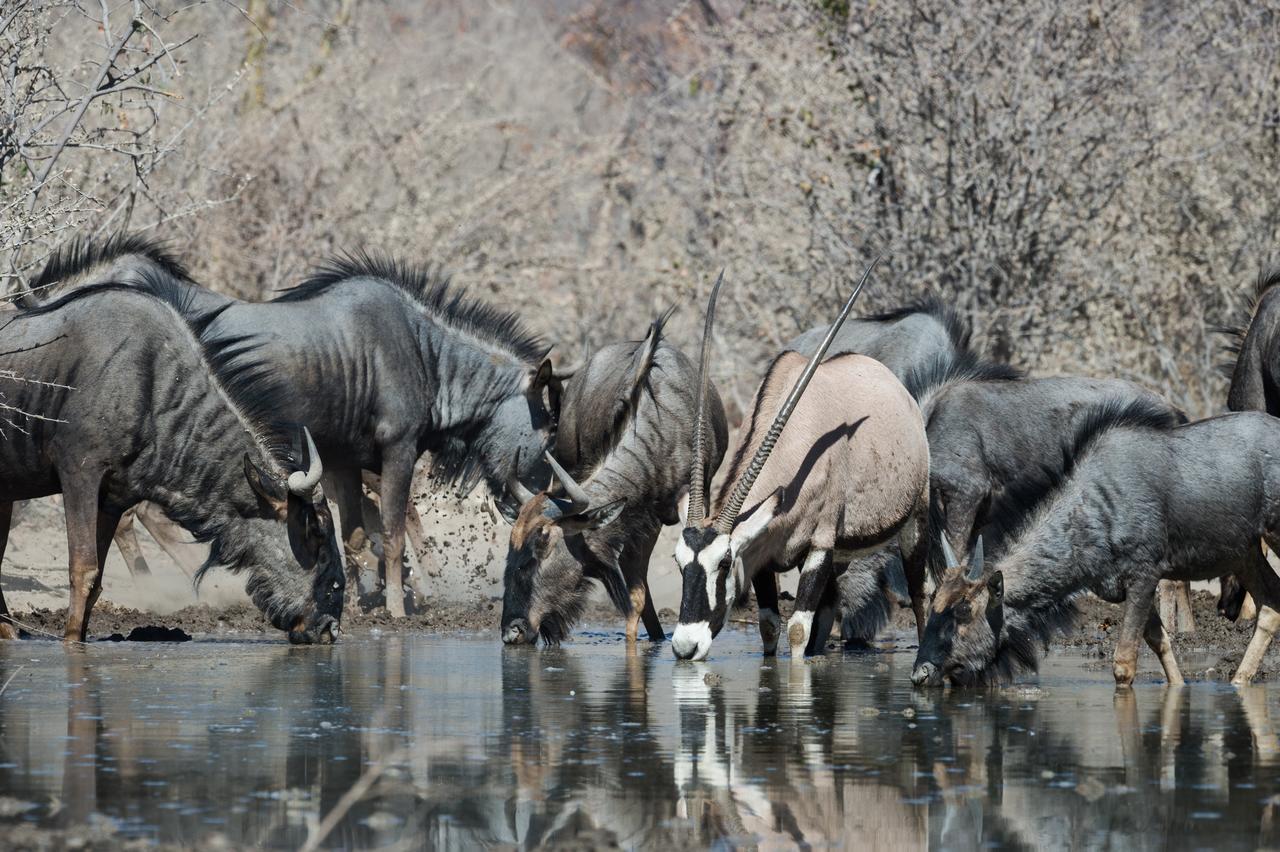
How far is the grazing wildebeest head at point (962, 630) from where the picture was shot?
8148 mm

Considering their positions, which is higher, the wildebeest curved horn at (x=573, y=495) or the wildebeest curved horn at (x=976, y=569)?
the wildebeest curved horn at (x=573, y=495)

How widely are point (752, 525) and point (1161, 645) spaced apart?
1836 mm

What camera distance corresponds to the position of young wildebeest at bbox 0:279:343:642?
1038 centimetres

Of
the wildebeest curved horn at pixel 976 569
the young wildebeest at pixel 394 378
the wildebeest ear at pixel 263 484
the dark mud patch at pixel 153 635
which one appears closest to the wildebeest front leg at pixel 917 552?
the wildebeest curved horn at pixel 976 569

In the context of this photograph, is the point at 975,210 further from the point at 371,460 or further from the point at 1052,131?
the point at 371,460

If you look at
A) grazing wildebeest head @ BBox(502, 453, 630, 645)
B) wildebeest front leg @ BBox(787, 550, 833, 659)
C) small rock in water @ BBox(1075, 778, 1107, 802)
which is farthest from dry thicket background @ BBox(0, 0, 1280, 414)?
small rock in water @ BBox(1075, 778, 1107, 802)

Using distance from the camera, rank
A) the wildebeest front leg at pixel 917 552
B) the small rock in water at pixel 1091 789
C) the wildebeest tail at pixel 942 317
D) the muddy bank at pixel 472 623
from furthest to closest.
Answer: the wildebeest tail at pixel 942 317 → the muddy bank at pixel 472 623 → the wildebeest front leg at pixel 917 552 → the small rock in water at pixel 1091 789

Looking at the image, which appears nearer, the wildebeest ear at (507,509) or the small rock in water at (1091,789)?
the small rock in water at (1091,789)

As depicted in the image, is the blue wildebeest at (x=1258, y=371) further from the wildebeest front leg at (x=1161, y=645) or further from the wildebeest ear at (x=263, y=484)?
the wildebeest ear at (x=263, y=484)

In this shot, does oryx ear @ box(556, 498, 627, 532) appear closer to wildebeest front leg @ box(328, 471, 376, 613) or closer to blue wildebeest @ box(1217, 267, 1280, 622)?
wildebeest front leg @ box(328, 471, 376, 613)

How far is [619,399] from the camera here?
10914 millimetres

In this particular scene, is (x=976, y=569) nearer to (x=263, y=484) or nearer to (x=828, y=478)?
(x=828, y=478)

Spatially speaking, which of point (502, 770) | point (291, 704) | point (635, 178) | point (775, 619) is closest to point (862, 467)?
point (775, 619)

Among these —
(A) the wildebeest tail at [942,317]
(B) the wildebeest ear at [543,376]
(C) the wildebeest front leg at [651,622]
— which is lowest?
(C) the wildebeest front leg at [651,622]
